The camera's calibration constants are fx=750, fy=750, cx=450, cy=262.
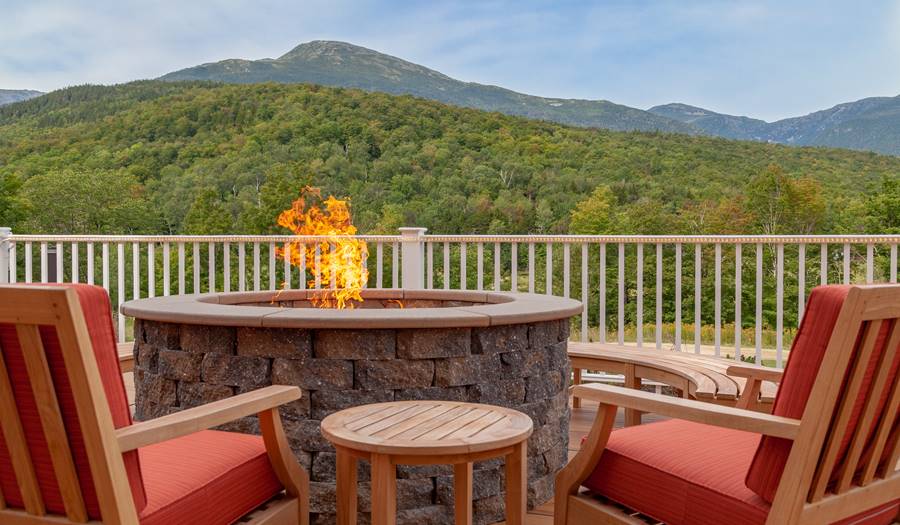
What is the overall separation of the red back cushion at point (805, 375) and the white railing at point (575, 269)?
2455mm

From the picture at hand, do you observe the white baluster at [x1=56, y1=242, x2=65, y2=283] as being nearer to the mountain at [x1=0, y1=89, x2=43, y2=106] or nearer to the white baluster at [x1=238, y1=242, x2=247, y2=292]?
the white baluster at [x1=238, y1=242, x2=247, y2=292]

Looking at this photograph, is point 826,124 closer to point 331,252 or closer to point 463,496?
point 331,252

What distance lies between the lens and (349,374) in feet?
8.59

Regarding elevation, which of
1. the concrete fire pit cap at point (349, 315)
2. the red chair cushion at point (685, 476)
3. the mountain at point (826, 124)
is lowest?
the red chair cushion at point (685, 476)

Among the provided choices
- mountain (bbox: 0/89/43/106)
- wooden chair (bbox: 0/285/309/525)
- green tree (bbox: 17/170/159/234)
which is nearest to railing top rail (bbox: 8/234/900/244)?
wooden chair (bbox: 0/285/309/525)

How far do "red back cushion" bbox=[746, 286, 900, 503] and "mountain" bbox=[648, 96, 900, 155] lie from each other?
29.0m

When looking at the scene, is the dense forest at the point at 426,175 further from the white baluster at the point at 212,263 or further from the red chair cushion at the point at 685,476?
the red chair cushion at the point at 685,476

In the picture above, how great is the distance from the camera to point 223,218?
19.5 m

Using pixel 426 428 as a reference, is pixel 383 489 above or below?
below

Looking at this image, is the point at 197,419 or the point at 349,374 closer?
the point at 197,419

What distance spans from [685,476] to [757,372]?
969mm

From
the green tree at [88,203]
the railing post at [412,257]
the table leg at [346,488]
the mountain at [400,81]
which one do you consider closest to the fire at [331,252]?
the railing post at [412,257]

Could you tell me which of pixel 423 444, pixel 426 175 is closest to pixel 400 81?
pixel 426 175

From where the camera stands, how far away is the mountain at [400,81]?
89.8 feet
